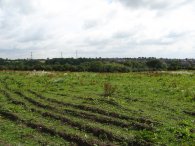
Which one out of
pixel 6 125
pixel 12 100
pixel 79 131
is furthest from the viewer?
pixel 12 100

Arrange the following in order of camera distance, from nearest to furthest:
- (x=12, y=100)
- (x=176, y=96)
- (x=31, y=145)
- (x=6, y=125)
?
(x=31, y=145), (x=6, y=125), (x=12, y=100), (x=176, y=96)

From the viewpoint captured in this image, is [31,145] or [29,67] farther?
[29,67]

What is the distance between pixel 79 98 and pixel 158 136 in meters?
7.99

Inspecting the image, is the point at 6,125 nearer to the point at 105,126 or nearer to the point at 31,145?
the point at 31,145

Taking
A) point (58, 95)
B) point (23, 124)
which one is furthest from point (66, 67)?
point (23, 124)

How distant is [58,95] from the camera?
62.6 ft

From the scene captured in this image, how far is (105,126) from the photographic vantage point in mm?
11570

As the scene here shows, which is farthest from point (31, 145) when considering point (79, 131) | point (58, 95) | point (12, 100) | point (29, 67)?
point (29, 67)

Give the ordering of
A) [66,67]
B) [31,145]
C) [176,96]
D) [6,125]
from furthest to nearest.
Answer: [66,67] < [176,96] < [6,125] < [31,145]

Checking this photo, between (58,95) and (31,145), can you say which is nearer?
(31,145)

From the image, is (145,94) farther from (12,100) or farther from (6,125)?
(6,125)

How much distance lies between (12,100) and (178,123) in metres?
9.05

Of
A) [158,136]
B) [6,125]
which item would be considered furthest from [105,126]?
[6,125]

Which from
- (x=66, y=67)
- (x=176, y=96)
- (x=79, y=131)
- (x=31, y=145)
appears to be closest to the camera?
(x=31, y=145)
